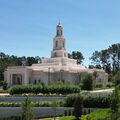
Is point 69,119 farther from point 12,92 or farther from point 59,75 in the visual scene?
point 59,75

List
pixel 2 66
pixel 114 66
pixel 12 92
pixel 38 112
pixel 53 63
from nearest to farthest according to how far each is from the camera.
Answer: pixel 38 112 → pixel 12 92 → pixel 53 63 → pixel 2 66 → pixel 114 66

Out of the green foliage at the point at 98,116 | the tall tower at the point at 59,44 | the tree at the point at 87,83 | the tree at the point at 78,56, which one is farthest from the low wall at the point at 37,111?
the tree at the point at 78,56

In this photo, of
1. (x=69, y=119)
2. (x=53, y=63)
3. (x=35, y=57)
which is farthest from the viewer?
(x=35, y=57)

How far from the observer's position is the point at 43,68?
5884cm

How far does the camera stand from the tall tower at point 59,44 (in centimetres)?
6078

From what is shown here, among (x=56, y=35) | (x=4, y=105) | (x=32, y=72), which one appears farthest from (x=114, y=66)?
(x=4, y=105)

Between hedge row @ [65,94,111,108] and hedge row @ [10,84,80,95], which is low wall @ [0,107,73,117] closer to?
hedge row @ [65,94,111,108]

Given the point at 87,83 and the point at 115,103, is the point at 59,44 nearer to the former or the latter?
the point at 87,83

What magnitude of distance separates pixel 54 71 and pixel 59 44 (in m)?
8.79

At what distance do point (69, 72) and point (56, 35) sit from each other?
1271cm

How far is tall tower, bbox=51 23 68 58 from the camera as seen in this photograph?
60.8m

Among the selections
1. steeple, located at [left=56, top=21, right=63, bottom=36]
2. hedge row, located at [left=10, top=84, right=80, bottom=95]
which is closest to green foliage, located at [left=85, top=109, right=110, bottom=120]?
hedge row, located at [left=10, top=84, right=80, bottom=95]

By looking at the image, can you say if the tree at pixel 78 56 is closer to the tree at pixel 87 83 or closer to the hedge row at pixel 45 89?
the tree at pixel 87 83

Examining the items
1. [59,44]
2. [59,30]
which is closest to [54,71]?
[59,44]
